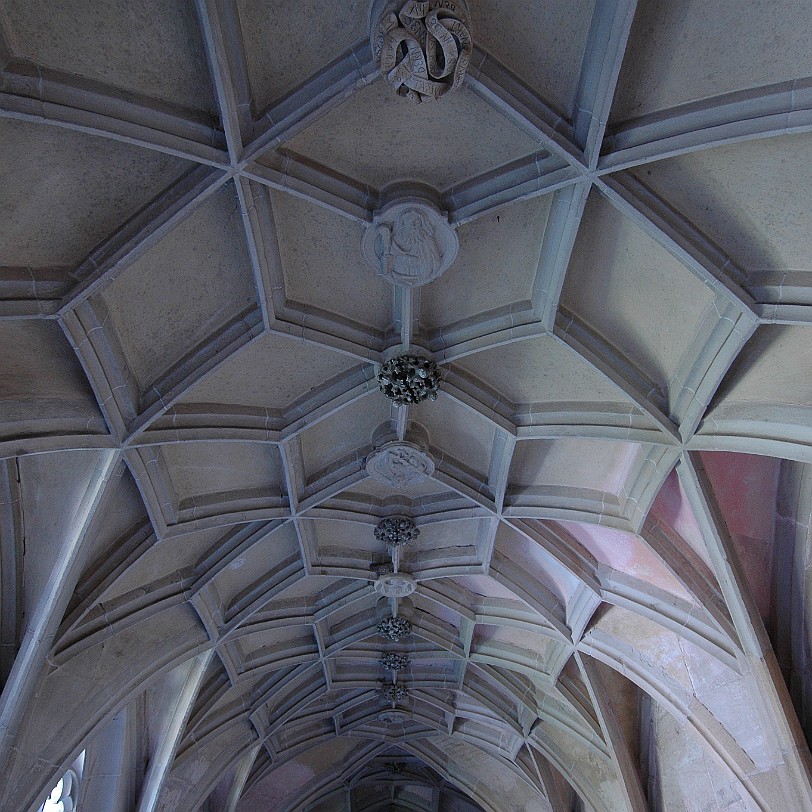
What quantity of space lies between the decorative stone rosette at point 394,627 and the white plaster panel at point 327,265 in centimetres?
709

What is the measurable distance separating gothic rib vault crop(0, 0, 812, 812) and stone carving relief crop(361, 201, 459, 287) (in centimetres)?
14

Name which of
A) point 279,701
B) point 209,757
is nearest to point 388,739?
point 279,701

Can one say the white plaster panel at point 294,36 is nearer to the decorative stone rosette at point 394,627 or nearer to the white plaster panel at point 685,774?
the white plaster panel at point 685,774

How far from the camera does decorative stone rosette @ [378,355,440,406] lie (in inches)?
366

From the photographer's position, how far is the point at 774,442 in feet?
28.0

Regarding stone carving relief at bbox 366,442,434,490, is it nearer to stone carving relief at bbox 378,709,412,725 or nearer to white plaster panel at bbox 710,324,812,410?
white plaster panel at bbox 710,324,812,410

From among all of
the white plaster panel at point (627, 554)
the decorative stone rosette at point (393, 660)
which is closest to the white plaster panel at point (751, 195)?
the white plaster panel at point (627, 554)

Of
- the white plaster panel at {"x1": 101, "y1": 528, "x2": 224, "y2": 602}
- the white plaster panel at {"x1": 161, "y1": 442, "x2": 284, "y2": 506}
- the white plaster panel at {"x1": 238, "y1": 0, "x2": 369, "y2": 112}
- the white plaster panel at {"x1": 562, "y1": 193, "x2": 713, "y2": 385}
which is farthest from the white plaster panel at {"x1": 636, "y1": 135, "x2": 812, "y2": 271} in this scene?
the white plaster panel at {"x1": 101, "y1": 528, "x2": 224, "y2": 602}

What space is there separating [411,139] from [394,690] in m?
12.5

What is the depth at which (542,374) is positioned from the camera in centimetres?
977

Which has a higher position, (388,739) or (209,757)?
(388,739)

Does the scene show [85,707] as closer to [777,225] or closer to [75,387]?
[75,387]

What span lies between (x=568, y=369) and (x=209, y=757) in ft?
34.9

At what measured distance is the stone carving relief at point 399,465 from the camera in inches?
428
